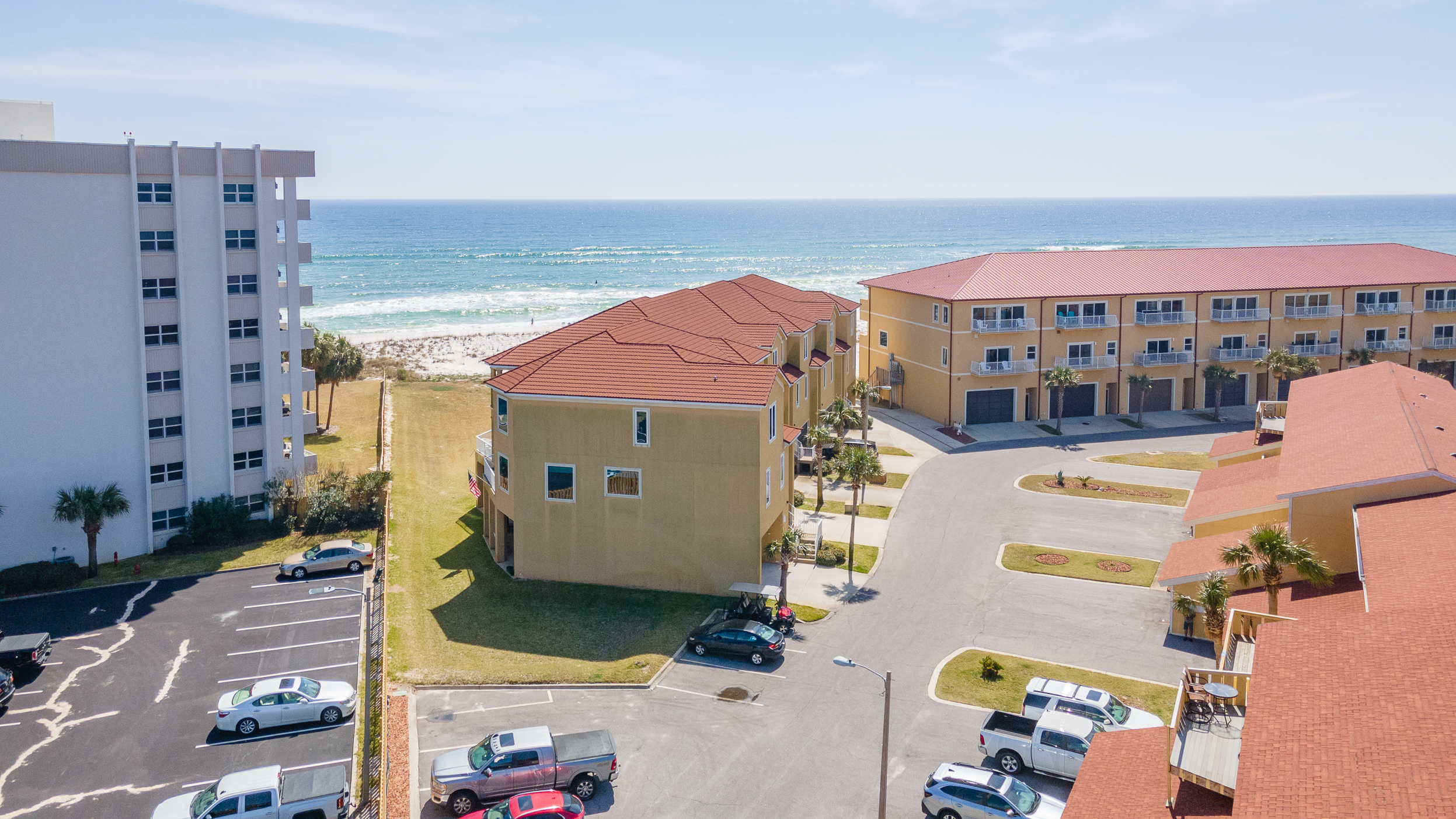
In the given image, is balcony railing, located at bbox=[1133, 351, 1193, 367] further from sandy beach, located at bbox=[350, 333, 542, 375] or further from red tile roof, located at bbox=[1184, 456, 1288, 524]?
sandy beach, located at bbox=[350, 333, 542, 375]

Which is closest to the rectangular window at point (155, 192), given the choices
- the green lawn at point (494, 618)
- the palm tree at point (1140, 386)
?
the green lawn at point (494, 618)

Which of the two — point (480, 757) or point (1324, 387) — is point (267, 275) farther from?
point (1324, 387)

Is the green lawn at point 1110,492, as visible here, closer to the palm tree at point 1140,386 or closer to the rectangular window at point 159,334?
the palm tree at point 1140,386

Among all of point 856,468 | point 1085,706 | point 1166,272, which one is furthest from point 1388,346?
point 1085,706

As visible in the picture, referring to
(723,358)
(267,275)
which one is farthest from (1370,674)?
(267,275)

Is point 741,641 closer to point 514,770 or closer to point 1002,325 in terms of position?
point 514,770
